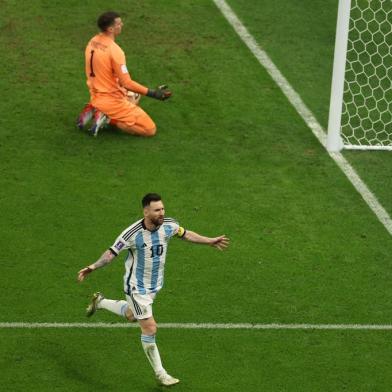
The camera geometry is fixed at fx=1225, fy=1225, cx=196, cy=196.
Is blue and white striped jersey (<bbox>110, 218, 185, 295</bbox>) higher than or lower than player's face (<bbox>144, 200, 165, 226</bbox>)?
lower

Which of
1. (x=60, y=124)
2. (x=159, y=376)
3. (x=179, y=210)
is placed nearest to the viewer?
(x=159, y=376)

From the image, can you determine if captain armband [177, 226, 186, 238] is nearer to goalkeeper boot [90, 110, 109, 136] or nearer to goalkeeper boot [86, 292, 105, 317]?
goalkeeper boot [86, 292, 105, 317]

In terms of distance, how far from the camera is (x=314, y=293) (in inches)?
468

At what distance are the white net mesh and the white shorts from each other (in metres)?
5.76

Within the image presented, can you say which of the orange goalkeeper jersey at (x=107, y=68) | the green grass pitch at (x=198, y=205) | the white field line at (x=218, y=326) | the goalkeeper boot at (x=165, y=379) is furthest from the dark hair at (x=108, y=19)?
the goalkeeper boot at (x=165, y=379)

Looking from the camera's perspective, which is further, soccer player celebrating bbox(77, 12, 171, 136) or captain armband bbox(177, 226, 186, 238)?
soccer player celebrating bbox(77, 12, 171, 136)

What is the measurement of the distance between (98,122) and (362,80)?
3809 millimetres

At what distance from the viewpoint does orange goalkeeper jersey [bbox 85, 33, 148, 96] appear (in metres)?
14.5

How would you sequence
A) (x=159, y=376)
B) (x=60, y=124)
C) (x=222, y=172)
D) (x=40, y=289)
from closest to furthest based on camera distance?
(x=159, y=376), (x=40, y=289), (x=222, y=172), (x=60, y=124)

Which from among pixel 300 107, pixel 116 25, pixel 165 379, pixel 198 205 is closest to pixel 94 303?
pixel 165 379

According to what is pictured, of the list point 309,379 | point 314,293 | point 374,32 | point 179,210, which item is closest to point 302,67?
→ point 374,32

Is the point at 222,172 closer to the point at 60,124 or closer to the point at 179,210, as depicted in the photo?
the point at 179,210

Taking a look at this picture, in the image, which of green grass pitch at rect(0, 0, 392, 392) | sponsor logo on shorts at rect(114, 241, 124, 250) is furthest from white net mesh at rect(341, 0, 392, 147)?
sponsor logo on shorts at rect(114, 241, 124, 250)

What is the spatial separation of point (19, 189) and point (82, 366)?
141 inches
